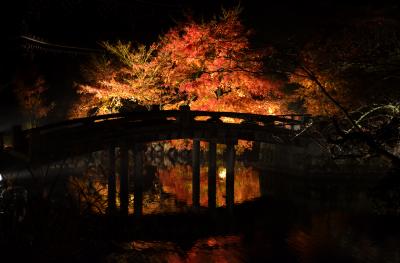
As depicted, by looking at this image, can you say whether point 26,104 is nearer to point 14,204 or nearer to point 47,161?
point 47,161

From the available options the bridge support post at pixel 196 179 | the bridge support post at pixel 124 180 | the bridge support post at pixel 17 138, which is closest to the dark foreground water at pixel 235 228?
the bridge support post at pixel 196 179

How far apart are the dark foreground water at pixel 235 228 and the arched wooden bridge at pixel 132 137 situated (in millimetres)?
1201

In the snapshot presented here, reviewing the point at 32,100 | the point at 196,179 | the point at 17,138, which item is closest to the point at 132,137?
the point at 196,179

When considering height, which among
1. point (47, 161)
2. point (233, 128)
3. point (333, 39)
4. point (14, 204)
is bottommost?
point (14, 204)

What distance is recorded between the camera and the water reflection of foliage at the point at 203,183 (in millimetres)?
19498

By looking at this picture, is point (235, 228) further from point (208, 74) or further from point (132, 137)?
point (208, 74)

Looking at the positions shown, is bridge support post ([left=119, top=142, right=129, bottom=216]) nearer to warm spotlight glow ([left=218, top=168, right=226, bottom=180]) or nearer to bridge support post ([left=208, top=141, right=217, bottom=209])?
bridge support post ([left=208, top=141, right=217, bottom=209])

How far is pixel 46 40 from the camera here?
34.7m

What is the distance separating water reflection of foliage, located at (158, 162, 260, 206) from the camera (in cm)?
1950

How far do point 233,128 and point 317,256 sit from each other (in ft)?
A: 22.1

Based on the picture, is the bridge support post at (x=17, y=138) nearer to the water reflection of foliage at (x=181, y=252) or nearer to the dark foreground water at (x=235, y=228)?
the dark foreground water at (x=235, y=228)

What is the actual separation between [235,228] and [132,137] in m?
4.83

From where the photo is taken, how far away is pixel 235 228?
15266 millimetres

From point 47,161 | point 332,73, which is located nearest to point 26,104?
point 47,161
